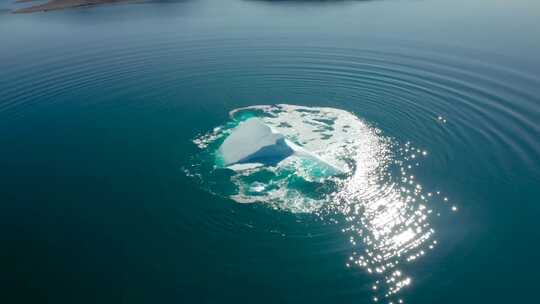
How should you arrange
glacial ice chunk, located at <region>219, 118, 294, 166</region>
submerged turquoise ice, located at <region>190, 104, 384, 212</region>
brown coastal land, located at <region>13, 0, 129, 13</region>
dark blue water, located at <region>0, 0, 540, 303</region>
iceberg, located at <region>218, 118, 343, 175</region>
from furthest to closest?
brown coastal land, located at <region>13, 0, 129, 13</region> → glacial ice chunk, located at <region>219, 118, 294, 166</region> → iceberg, located at <region>218, 118, 343, 175</region> → submerged turquoise ice, located at <region>190, 104, 384, 212</region> → dark blue water, located at <region>0, 0, 540, 303</region>

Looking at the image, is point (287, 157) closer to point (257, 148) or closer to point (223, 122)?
point (257, 148)

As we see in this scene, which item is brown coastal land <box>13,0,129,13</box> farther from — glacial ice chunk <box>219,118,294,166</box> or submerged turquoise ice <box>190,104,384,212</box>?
glacial ice chunk <box>219,118,294,166</box>

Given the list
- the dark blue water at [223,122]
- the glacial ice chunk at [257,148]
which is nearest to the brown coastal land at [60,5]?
the dark blue water at [223,122]

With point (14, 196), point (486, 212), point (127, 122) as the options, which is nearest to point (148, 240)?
point (14, 196)

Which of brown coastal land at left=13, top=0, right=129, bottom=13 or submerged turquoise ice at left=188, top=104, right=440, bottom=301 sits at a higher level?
brown coastal land at left=13, top=0, right=129, bottom=13

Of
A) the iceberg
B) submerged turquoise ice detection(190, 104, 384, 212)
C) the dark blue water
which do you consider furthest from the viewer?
the iceberg

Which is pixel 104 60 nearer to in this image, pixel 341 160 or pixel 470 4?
pixel 341 160

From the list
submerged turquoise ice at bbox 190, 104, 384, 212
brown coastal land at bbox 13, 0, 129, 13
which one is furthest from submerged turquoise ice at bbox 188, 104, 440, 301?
brown coastal land at bbox 13, 0, 129, 13
